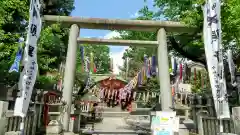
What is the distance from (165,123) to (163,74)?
12.5 ft

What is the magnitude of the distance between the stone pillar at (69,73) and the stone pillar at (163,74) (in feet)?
14.1

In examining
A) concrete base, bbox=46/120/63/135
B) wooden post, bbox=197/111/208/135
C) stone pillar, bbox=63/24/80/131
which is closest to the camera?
concrete base, bbox=46/120/63/135

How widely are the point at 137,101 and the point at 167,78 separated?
16.8 meters

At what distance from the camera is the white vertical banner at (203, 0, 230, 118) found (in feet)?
23.2

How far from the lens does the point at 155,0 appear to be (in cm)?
1357

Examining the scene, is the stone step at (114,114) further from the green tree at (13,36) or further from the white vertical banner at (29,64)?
the white vertical banner at (29,64)

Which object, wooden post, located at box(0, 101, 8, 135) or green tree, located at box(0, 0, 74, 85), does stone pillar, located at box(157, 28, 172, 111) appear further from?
wooden post, located at box(0, 101, 8, 135)

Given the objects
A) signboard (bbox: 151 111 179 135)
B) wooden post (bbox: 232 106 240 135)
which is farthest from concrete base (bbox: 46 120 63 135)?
wooden post (bbox: 232 106 240 135)

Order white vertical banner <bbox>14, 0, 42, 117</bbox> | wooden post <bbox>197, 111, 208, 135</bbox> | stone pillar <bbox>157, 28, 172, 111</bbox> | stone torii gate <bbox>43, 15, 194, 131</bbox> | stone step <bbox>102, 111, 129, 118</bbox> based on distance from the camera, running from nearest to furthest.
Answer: white vertical banner <bbox>14, 0, 42, 117</bbox> → wooden post <bbox>197, 111, 208, 135</bbox> → stone pillar <bbox>157, 28, 172, 111</bbox> → stone torii gate <bbox>43, 15, 194, 131</bbox> → stone step <bbox>102, 111, 129, 118</bbox>

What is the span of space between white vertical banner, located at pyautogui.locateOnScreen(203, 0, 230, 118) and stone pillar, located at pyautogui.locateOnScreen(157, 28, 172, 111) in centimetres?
301

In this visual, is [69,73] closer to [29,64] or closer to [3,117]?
[29,64]

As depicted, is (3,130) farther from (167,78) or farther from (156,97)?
(156,97)

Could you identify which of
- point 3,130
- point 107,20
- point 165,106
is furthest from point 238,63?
point 3,130

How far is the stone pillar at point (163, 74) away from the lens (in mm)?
10188
